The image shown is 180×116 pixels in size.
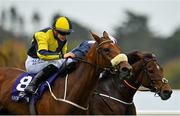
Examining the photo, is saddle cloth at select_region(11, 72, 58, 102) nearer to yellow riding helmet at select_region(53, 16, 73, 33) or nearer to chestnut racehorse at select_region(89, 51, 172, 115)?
yellow riding helmet at select_region(53, 16, 73, 33)

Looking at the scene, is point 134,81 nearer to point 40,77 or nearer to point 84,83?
point 84,83

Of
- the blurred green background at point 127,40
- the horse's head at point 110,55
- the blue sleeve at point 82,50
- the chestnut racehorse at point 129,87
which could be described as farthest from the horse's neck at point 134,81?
the blurred green background at point 127,40

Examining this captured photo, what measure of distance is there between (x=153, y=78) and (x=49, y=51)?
1.34 metres

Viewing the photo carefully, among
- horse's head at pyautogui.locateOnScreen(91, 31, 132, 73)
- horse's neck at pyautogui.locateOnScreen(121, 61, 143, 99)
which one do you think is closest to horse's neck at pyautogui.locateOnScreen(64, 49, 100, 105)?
horse's head at pyautogui.locateOnScreen(91, 31, 132, 73)

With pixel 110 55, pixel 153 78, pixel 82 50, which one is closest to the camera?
pixel 110 55

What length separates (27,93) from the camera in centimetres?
781

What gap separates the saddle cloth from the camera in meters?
7.75

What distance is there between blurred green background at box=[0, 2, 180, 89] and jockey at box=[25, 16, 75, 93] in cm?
535

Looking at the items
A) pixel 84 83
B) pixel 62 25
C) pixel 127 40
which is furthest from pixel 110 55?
pixel 127 40

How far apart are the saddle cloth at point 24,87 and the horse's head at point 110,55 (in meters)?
0.66

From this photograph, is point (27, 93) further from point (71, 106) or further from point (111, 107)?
point (111, 107)

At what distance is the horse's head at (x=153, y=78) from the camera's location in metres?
8.26

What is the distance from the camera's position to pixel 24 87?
26.2ft

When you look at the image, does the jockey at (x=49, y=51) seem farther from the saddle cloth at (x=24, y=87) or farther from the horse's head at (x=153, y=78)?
the horse's head at (x=153, y=78)
